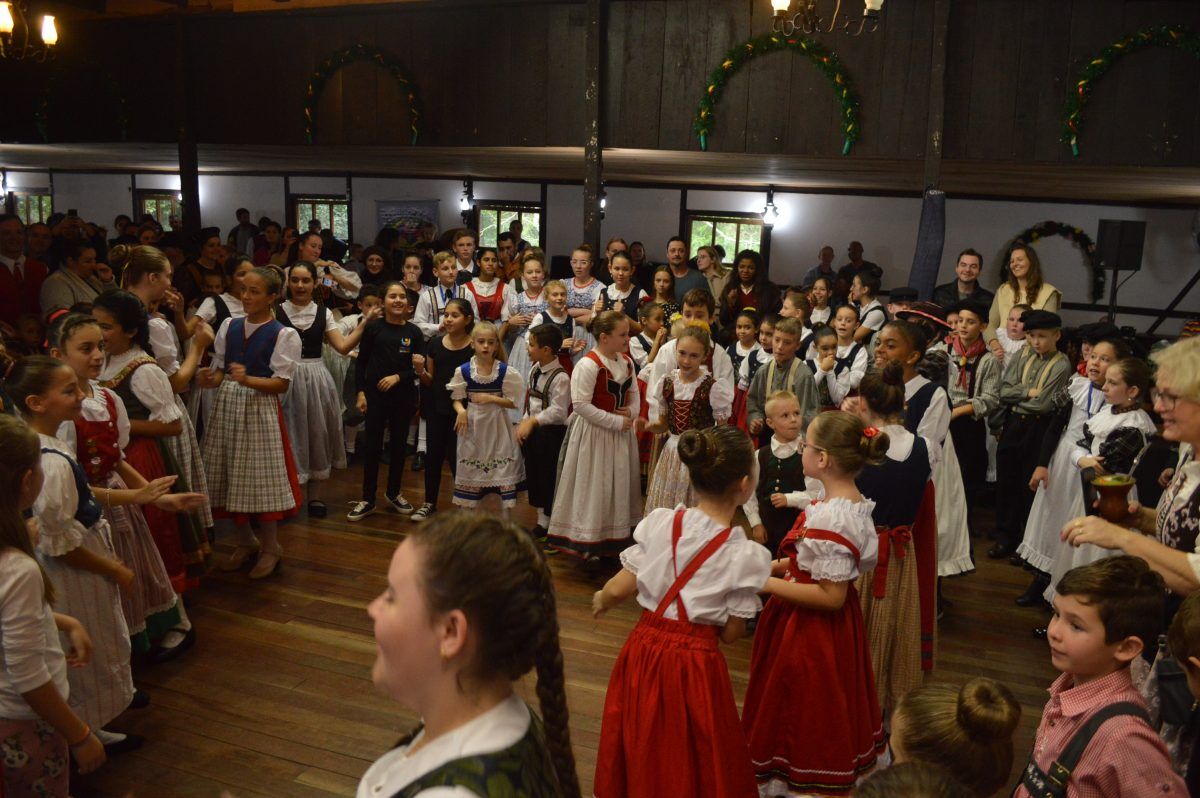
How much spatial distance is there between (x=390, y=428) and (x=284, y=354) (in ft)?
4.06

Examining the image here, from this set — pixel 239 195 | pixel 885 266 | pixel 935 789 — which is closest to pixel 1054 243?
pixel 885 266

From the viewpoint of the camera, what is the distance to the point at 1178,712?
2.10 m

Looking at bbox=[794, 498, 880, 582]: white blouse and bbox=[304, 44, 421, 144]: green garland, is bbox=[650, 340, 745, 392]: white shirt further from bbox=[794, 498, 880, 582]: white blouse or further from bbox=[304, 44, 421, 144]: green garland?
bbox=[304, 44, 421, 144]: green garland

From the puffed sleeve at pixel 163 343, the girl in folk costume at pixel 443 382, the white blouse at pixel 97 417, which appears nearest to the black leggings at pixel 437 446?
the girl in folk costume at pixel 443 382

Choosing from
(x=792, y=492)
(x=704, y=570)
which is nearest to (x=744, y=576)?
(x=704, y=570)

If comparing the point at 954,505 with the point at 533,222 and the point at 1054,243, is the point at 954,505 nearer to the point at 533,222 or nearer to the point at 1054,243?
the point at 1054,243

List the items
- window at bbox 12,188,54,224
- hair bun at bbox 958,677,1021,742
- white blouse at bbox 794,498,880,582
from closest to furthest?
hair bun at bbox 958,677,1021,742 < white blouse at bbox 794,498,880,582 < window at bbox 12,188,54,224

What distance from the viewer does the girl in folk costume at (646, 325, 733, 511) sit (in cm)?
480

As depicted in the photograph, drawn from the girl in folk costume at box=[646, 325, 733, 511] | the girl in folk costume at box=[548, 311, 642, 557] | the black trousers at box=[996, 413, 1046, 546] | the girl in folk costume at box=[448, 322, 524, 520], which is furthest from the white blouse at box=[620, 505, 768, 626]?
the black trousers at box=[996, 413, 1046, 546]

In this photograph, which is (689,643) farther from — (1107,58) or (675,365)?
(1107,58)

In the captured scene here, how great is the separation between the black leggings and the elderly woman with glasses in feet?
13.3

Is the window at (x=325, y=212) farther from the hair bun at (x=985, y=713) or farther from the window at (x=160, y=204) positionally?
the hair bun at (x=985, y=713)

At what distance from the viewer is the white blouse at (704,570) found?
2578mm

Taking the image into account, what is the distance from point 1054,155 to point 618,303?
3.28 m
